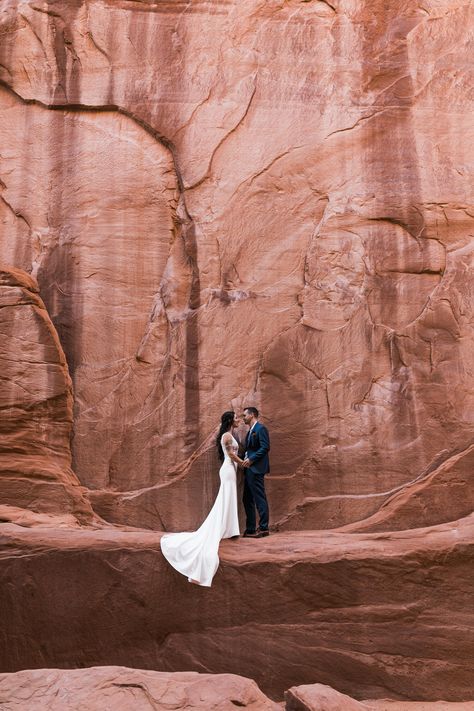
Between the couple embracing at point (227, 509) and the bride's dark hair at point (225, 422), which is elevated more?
the bride's dark hair at point (225, 422)

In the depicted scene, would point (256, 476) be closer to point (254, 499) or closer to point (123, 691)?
point (254, 499)

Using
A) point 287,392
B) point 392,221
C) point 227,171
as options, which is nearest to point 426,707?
point 287,392

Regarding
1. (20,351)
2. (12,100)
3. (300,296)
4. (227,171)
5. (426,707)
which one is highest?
(12,100)

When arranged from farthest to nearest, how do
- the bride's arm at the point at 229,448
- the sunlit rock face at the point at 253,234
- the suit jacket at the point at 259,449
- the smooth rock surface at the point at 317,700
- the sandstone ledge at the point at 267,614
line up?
the sunlit rock face at the point at 253,234, the suit jacket at the point at 259,449, the bride's arm at the point at 229,448, the sandstone ledge at the point at 267,614, the smooth rock surface at the point at 317,700

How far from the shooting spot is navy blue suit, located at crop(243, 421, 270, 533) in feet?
26.6

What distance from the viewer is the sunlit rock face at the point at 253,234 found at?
8836 mm

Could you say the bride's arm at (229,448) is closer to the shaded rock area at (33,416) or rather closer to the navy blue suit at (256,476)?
the navy blue suit at (256,476)

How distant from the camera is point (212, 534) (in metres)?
7.53

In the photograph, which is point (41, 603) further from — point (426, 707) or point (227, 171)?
point (227, 171)

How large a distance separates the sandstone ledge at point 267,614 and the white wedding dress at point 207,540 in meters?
0.15


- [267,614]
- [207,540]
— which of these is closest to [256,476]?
[207,540]

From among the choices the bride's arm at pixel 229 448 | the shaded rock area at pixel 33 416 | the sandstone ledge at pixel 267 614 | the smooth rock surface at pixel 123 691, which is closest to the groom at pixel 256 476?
the bride's arm at pixel 229 448

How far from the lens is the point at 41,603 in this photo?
7.34 meters

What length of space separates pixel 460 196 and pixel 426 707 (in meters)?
5.96
